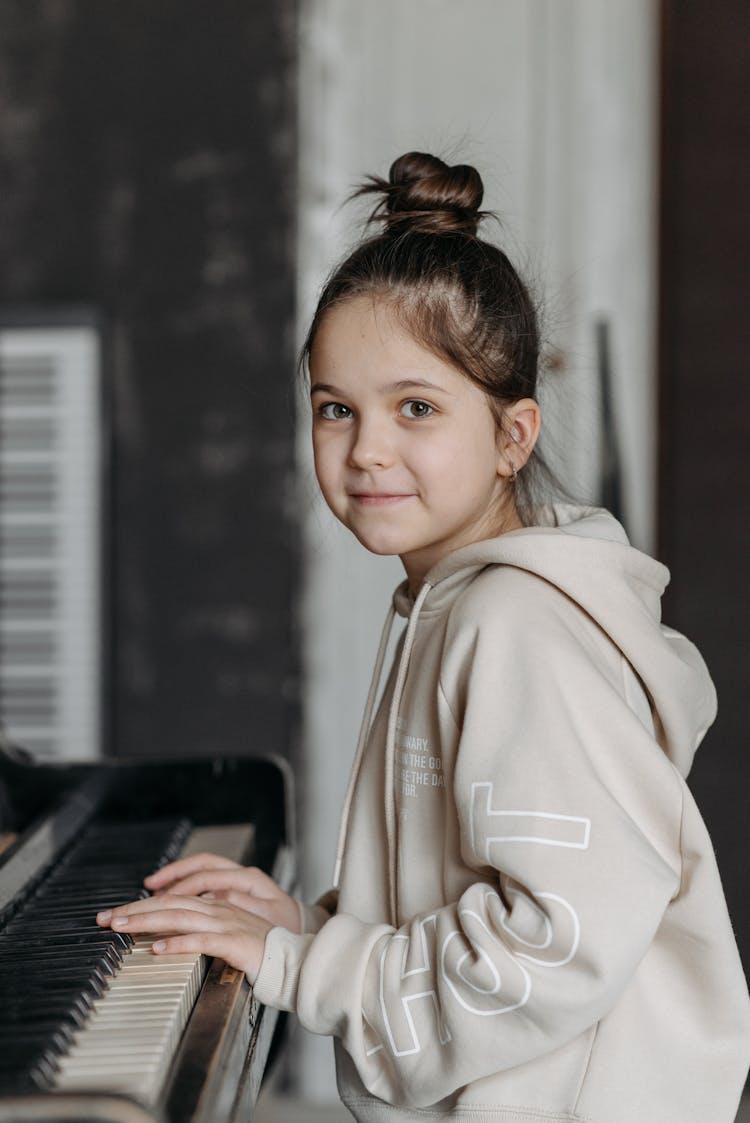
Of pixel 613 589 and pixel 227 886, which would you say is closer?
pixel 613 589

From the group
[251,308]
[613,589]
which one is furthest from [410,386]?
[251,308]

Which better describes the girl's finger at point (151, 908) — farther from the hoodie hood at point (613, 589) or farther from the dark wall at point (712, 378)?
the dark wall at point (712, 378)

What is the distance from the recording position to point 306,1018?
3.59 feet

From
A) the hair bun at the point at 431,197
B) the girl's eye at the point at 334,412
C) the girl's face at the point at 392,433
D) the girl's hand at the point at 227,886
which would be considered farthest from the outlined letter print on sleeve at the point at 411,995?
the hair bun at the point at 431,197

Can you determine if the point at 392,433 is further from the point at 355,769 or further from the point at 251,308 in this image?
the point at 251,308

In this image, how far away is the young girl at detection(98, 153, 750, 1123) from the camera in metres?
1.01

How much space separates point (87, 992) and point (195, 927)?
15 centimetres

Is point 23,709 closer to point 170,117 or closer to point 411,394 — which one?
point 170,117

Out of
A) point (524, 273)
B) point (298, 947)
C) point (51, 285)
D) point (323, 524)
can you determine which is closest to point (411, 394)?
point (524, 273)

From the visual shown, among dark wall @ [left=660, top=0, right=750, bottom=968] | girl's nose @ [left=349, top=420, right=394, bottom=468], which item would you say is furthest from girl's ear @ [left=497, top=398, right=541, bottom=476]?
dark wall @ [left=660, top=0, right=750, bottom=968]

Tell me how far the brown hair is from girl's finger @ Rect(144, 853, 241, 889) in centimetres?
53

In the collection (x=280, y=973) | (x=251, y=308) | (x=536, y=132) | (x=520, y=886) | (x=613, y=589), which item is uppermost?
(x=536, y=132)

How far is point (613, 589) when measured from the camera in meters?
1.14

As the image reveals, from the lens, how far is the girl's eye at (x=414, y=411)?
45.8 inches
